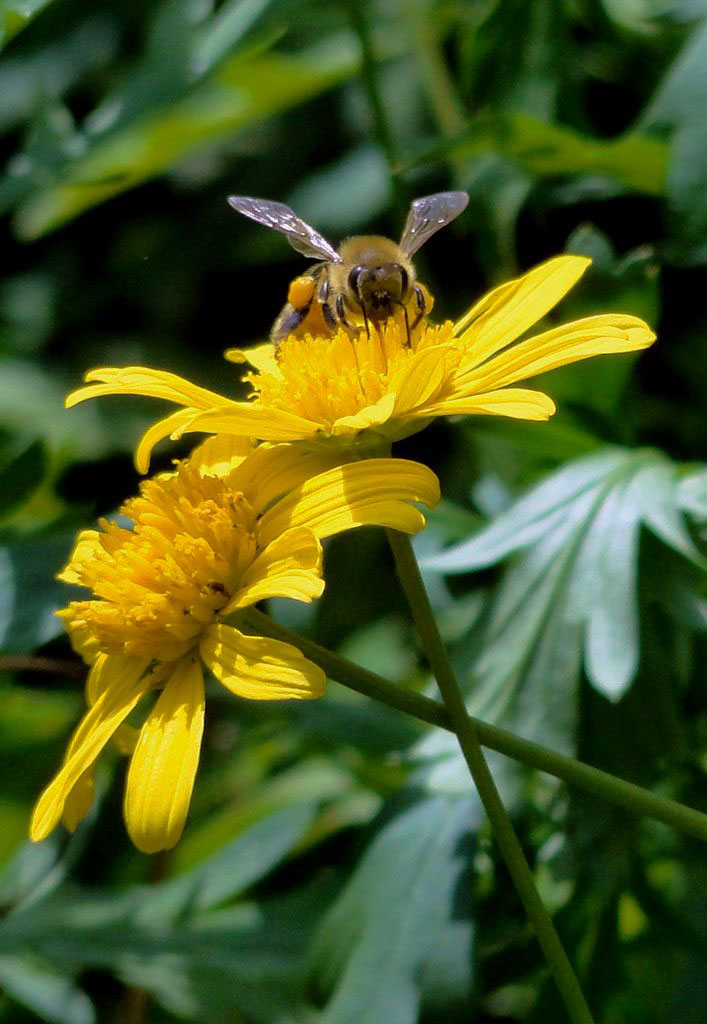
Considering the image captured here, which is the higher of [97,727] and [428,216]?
[428,216]

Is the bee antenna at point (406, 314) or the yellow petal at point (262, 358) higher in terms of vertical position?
the bee antenna at point (406, 314)

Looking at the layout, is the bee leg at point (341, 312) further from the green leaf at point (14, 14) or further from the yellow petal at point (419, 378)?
the green leaf at point (14, 14)

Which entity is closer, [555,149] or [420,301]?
[420,301]

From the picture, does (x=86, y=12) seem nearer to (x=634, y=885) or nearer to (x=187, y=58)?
(x=187, y=58)

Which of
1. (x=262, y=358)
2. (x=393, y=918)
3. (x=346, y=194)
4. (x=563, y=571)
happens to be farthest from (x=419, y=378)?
(x=346, y=194)

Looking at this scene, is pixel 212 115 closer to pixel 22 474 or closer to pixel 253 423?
pixel 22 474

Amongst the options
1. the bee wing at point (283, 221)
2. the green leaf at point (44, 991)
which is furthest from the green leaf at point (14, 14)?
the green leaf at point (44, 991)

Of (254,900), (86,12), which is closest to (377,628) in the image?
(254,900)

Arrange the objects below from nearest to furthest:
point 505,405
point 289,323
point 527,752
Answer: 1. point 527,752
2. point 505,405
3. point 289,323
